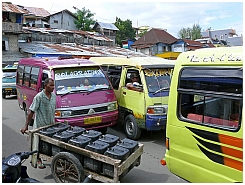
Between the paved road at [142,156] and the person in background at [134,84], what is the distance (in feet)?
4.32

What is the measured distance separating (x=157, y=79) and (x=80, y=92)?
1.90 metres

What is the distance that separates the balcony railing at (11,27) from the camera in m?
24.7

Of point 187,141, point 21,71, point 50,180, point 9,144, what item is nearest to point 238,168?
point 187,141

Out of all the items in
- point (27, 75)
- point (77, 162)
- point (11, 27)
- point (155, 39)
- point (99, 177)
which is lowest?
point (99, 177)

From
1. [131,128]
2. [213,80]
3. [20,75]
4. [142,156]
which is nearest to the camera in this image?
[213,80]

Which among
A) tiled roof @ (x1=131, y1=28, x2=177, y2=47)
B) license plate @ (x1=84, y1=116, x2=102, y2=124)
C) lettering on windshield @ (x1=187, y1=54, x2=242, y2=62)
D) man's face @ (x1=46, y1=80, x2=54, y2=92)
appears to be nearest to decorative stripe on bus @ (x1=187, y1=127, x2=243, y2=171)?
lettering on windshield @ (x1=187, y1=54, x2=242, y2=62)

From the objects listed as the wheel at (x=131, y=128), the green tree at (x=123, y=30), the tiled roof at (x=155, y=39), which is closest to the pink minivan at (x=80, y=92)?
the wheel at (x=131, y=128)

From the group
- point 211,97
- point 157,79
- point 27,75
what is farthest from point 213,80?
point 27,75

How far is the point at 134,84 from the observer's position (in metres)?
6.36

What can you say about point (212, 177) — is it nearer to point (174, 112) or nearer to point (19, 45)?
point (174, 112)

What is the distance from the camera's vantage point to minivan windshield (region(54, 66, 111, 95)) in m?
6.07

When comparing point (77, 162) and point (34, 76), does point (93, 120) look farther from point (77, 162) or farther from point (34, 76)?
point (34, 76)

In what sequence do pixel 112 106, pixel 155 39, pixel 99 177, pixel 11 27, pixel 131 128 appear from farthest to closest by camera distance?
1. pixel 155 39
2. pixel 11 27
3. pixel 131 128
4. pixel 112 106
5. pixel 99 177

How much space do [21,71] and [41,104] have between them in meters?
4.24
